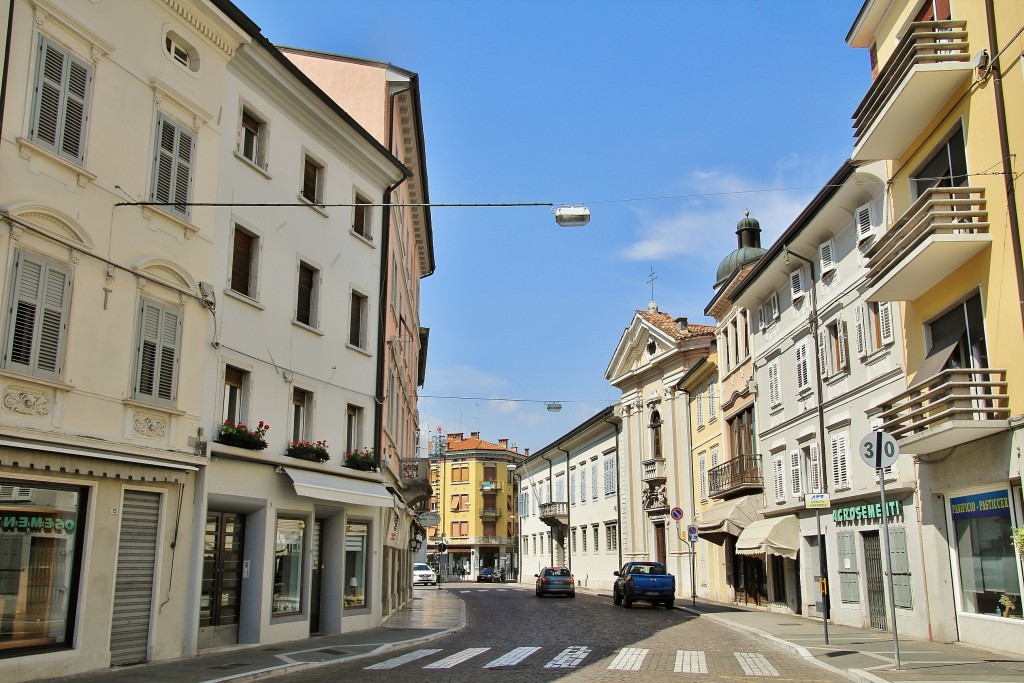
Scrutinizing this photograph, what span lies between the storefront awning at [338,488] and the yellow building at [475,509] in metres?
74.4

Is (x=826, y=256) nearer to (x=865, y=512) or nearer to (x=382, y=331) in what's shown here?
(x=865, y=512)

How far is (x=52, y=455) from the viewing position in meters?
12.4

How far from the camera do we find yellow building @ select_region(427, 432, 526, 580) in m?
96.1

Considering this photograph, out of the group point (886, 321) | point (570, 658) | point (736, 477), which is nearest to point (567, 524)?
point (736, 477)

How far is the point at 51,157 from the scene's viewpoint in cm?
1273

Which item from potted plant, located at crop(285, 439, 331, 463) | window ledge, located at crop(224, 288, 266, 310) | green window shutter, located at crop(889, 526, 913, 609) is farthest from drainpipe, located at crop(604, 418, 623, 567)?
window ledge, located at crop(224, 288, 266, 310)

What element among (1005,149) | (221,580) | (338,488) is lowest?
(221,580)

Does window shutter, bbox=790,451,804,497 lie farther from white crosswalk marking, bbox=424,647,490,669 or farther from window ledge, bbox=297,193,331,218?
window ledge, bbox=297,193,331,218

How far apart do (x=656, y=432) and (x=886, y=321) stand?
30001 millimetres

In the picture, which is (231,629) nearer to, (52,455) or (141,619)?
(141,619)

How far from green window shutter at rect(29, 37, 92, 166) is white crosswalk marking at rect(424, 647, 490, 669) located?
30.1 ft

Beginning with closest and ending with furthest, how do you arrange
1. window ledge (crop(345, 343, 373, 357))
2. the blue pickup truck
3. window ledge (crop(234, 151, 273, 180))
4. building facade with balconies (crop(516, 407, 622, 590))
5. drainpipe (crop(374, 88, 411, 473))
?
window ledge (crop(234, 151, 273, 180)), window ledge (crop(345, 343, 373, 357)), drainpipe (crop(374, 88, 411, 473)), the blue pickup truck, building facade with balconies (crop(516, 407, 622, 590))

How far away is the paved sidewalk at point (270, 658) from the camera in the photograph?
1231 centimetres

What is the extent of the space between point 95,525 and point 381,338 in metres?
10.7
